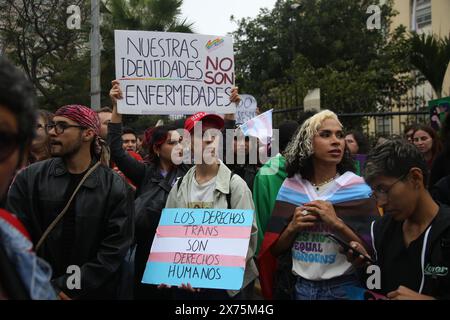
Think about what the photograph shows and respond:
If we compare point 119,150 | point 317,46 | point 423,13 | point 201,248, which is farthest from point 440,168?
Answer: point 423,13

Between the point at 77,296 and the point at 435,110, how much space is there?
491 cm

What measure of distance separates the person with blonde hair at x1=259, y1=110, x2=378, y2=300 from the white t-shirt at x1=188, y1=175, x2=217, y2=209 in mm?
426

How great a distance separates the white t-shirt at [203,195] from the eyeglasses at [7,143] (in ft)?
7.44

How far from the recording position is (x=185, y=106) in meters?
4.66

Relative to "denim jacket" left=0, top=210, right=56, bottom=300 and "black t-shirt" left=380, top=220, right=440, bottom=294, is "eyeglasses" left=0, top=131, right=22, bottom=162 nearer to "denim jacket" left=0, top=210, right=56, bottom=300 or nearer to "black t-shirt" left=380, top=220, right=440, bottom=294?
"denim jacket" left=0, top=210, right=56, bottom=300

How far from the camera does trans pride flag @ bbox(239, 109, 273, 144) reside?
4816mm

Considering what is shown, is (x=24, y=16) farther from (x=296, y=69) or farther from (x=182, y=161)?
(x=182, y=161)

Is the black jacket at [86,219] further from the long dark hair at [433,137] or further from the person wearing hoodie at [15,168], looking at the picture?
the long dark hair at [433,137]

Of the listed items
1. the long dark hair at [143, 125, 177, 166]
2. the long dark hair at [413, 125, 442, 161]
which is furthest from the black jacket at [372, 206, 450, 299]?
the long dark hair at [413, 125, 442, 161]

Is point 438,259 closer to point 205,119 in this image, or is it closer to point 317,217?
point 317,217

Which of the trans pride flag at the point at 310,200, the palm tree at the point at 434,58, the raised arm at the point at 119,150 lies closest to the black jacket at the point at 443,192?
the trans pride flag at the point at 310,200

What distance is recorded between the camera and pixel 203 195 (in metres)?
3.72

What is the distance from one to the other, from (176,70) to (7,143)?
11.2 ft

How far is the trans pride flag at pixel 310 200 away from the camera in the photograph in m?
3.32
